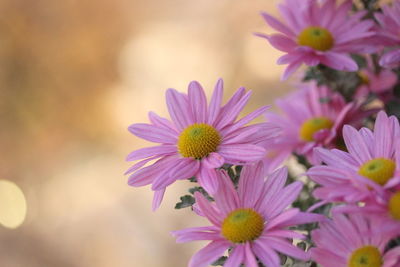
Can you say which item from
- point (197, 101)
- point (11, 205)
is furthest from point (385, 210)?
point (11, 205)

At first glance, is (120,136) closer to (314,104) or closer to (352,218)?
(314,104)

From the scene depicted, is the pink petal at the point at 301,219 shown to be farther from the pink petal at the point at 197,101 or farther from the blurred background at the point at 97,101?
the blurred background at the point at 97,101

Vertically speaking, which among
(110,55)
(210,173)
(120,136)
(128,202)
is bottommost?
(210,173)

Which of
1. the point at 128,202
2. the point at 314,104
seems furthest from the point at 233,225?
the point at 128,202

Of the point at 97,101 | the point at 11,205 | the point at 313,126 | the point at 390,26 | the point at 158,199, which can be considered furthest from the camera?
the point at 97,101

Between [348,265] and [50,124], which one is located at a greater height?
[50,124]

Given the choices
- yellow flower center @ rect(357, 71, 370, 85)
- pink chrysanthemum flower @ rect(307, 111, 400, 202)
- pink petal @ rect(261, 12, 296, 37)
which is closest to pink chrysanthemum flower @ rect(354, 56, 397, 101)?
yellow flower center @ rect(357, 71, 370, 85)

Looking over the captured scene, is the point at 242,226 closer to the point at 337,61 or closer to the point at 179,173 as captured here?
the point at 179,173
